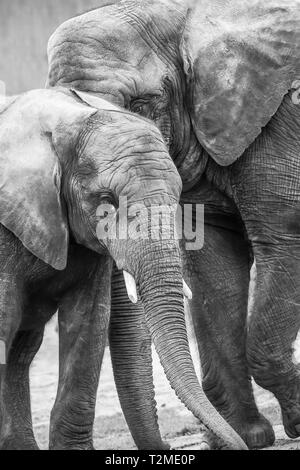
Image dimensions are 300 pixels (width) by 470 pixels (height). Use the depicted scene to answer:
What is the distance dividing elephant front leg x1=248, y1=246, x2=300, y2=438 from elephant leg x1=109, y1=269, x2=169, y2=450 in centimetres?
59

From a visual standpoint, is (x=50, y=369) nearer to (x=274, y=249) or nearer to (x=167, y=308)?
(x=274, y=249)

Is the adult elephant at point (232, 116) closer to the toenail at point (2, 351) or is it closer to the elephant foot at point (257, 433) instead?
the elephant foot at point (257, 433)

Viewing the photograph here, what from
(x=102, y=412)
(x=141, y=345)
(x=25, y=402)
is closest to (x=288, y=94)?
(x=141, y=345)

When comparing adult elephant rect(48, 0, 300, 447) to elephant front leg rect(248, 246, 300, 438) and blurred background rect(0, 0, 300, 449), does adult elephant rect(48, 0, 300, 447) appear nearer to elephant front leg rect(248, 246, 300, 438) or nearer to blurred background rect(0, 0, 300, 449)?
elephant front leg rect(248, 246, 300, 438)

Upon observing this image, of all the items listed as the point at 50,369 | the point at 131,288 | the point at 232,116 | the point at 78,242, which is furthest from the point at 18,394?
the point at 50,369

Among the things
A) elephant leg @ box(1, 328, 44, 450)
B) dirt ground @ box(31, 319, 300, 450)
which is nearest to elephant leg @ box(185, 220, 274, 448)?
dirt ground @ box(31, 319, 300, 450)

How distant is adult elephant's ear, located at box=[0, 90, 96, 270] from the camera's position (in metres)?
7.29

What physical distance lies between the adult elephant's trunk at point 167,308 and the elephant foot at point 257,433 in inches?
66.3

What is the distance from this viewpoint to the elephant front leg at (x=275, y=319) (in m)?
8.40

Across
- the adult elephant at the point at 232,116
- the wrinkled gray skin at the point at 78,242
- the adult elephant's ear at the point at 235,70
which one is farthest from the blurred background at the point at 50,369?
the adult elephant's ear at the point at 235,70

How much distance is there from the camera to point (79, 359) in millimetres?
7609

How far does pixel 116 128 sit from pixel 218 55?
1390 millimetres

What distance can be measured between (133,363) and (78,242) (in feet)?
3.19
